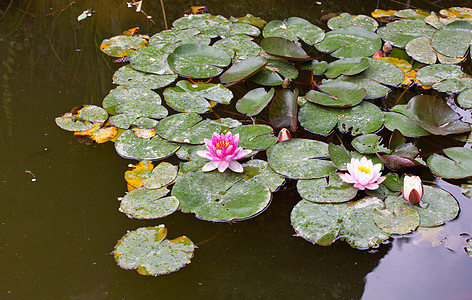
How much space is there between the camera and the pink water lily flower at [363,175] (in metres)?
1.99

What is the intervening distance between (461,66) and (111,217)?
262 centimetres

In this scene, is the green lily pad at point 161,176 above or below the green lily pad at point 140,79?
below

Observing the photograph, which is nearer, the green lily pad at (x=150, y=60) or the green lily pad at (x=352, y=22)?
the green lily pad at (x=150, y=60)

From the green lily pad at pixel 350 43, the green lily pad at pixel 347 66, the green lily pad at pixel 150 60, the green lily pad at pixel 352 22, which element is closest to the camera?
the green lily pad at pixel 347 66

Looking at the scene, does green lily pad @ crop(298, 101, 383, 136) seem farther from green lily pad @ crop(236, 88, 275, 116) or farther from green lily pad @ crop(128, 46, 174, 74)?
green lily pad @ crop(128, 46, 174, 74)

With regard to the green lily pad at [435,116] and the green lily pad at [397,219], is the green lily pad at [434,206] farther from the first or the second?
the green lily pad at [435,116]

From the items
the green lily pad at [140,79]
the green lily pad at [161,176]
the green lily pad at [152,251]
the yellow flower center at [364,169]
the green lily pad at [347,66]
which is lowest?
the green lily pad at [152,251]

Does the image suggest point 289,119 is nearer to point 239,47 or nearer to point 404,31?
point 239,47

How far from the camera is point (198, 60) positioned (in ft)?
9.61

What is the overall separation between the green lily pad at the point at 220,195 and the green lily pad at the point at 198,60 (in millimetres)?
959

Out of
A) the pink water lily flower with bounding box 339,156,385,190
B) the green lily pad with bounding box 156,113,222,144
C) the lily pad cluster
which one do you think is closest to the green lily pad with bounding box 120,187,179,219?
the lily pad cluster

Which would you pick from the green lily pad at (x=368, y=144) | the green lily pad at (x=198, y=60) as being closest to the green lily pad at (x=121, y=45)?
the green lily pad at (x=198, y=60)

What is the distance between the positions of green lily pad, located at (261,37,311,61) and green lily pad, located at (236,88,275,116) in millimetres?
363

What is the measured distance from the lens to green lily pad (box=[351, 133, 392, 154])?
7.23 feet
